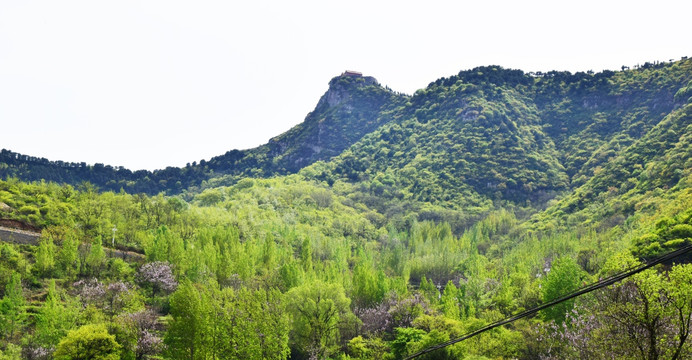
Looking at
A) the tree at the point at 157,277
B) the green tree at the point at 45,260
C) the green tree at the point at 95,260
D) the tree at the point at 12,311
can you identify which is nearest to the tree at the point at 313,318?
the tree at the point at 157,277

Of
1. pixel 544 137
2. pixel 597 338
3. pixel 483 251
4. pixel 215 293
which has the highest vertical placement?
pixel 544 137

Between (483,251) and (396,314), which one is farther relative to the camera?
(483,251)

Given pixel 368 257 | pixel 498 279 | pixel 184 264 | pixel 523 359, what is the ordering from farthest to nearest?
pixel 368 257, pixel 498 279, pixel 184 264, pixel 523 359

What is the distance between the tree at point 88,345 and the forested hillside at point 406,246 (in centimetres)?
11

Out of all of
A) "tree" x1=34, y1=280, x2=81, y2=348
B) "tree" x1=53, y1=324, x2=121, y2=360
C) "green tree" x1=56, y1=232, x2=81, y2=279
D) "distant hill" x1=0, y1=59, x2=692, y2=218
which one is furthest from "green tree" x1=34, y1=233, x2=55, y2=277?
"distant hill" x1=0, y1=59, x2=692, y2=218

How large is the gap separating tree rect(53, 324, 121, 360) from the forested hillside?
0.37 ft

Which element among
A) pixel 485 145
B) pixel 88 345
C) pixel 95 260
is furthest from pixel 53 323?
pixel 485 145


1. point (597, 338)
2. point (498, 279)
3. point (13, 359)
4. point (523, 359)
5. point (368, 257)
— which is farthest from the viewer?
point (368, 257)

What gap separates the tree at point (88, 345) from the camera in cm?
2820

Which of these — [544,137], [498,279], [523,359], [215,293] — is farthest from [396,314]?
[544,137]

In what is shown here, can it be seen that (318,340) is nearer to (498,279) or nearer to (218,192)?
(498,279)

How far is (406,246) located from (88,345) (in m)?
74.6

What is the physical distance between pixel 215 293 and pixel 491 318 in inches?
929

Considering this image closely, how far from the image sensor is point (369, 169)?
15575 cm
